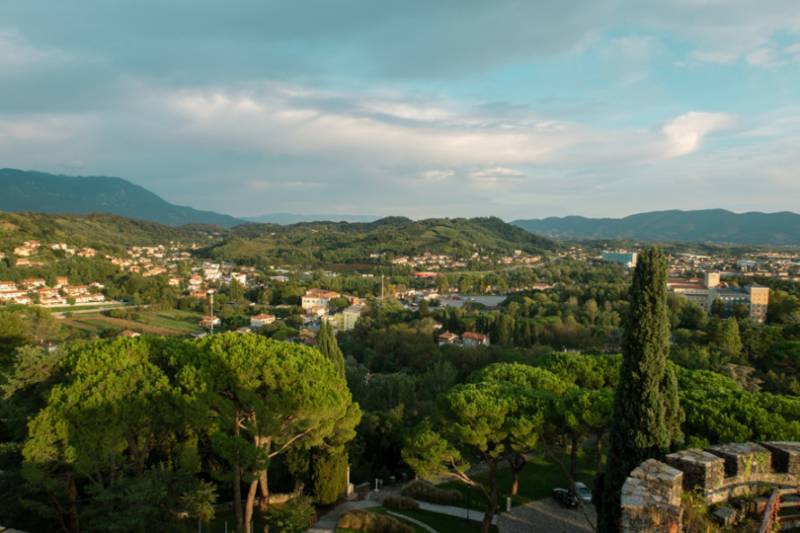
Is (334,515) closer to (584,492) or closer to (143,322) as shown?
(584,492)

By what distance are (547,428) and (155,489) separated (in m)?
8.73

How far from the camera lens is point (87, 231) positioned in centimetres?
12231

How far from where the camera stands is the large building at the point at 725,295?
4800 centimetres

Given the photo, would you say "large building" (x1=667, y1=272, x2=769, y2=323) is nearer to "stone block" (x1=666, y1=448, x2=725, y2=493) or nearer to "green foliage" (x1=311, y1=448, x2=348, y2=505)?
"green foliage" (x1=311, y1=448, x2=348, y2=505)

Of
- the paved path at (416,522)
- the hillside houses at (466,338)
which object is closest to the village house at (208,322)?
the hillside houses at (466,338)

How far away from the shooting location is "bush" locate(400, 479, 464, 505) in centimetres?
1425

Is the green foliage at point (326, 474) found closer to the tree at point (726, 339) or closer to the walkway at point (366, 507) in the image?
the walkway at point (366, 507)

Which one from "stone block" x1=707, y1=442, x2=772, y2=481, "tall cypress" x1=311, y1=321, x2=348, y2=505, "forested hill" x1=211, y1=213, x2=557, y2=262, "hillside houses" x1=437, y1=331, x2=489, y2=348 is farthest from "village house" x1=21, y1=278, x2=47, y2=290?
"stone block" x1=707, y1=442, x2=772, y2=481

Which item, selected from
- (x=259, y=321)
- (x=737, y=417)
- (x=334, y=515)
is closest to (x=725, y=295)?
(x=259, y=321)

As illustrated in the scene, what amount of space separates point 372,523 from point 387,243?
119 metres

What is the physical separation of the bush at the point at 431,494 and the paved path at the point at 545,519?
1.76 metres

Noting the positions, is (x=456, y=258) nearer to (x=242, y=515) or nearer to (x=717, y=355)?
(x=717, y=355)

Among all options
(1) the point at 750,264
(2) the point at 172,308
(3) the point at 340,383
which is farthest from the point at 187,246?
(3) the point at 340,383

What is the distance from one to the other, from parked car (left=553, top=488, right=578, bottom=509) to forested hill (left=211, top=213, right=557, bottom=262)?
102m
